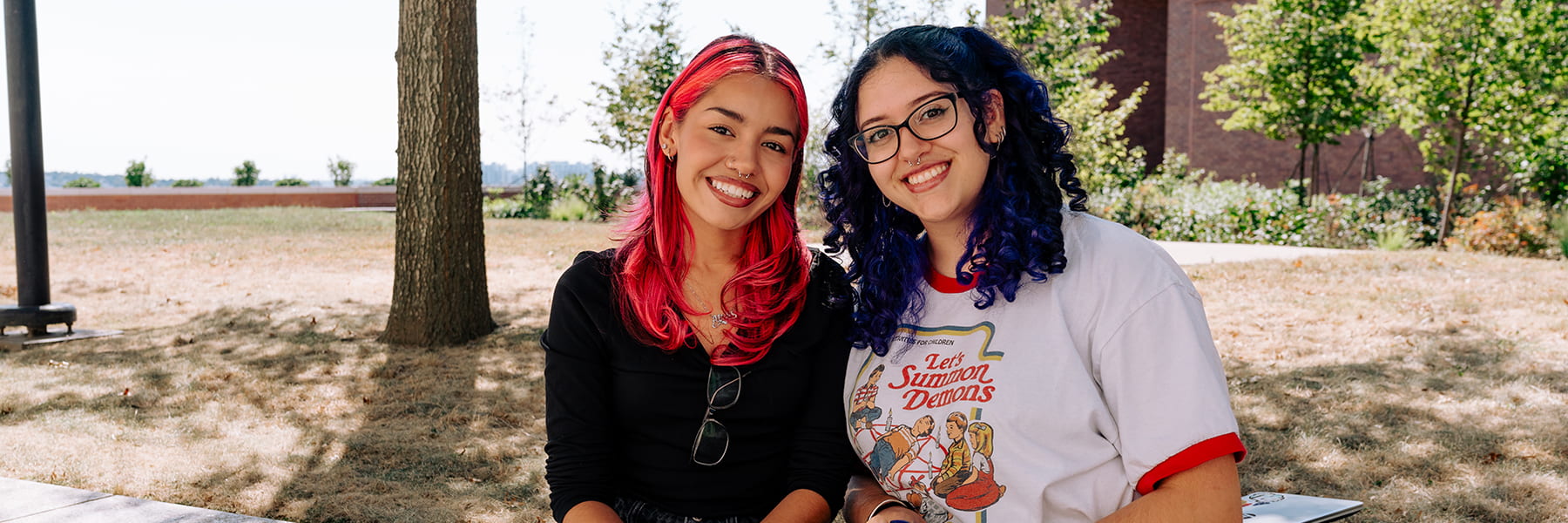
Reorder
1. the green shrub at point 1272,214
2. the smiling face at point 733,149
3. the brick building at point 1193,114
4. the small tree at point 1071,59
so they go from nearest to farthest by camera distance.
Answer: the smiling face at point 733,149, the small tree at point 1071,59, the green shrub at point 1272,214, the brick building at point 1193,114

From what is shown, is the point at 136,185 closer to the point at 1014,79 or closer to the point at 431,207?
the point at 431,207

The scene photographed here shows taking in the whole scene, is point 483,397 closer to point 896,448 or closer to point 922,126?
point 896,448

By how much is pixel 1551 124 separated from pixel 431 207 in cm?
1385

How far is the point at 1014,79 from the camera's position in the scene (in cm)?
189

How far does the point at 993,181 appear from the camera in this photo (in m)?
1.93

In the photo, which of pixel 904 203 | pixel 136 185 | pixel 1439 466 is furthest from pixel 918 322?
pixel 136 185

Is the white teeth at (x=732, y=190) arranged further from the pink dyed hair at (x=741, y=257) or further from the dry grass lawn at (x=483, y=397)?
the dry grass lawn at (x=483, y=397)

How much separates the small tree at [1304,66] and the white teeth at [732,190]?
14.2 meters

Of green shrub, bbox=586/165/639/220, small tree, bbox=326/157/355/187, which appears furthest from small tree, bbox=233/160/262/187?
green shrub, bbox=586/165/639/220

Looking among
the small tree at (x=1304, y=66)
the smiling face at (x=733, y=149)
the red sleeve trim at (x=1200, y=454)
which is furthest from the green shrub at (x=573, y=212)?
the red sleeve trim at (x=1200, y=454)

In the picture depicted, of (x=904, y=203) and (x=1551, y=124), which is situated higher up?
(x=1551, y=124)

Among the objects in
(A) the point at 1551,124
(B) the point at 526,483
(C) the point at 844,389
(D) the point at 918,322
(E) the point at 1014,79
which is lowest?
(B) the point at 526,483

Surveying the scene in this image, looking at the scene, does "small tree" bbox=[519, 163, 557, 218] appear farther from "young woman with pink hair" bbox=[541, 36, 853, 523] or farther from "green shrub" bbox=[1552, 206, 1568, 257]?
"young woman with pink hair" bbox=[541, 36, 853, 523]

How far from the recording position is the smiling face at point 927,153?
189 centimetres
